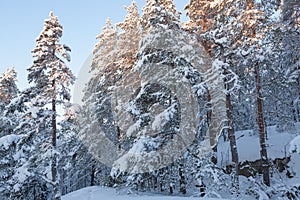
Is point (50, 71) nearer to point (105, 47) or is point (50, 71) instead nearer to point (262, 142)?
point (105, 47)

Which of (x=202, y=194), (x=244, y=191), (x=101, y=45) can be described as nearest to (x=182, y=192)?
(x=202, y=194)

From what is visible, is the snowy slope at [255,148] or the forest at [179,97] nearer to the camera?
the forest at [179,97]

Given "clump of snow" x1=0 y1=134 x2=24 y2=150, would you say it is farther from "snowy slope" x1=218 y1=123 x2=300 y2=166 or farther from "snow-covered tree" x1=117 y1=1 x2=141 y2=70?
"snowy slope" x1=218 y1=123 x2=300 y2=166

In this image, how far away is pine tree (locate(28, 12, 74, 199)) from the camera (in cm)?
1573

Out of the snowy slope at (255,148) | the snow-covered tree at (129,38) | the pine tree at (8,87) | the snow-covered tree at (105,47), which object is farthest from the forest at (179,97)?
the pine tree at (8,87)

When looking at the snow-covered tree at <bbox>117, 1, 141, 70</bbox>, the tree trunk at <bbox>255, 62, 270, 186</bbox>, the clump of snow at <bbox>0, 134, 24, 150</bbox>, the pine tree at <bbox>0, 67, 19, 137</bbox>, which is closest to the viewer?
the clump of snow at <bbox>0, 134, 24, 150</bbox>

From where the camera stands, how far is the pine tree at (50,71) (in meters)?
15.7

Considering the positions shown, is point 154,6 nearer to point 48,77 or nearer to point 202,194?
point 48,77

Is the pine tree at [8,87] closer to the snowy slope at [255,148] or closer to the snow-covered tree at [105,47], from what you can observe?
the snow-covered tree at [105,47]

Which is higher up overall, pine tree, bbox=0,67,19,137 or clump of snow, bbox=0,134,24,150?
pine tree, bbox=0,67,19,137

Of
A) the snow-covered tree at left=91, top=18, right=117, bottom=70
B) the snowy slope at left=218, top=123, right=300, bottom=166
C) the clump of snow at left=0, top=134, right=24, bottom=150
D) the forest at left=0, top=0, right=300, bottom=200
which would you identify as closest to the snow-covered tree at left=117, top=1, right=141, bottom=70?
the snow-covered tree at left=91, top=18, right=117, bottom=70

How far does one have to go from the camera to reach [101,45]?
24.1 metres

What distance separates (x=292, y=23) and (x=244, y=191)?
11728mm

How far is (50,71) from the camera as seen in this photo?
16016mm
